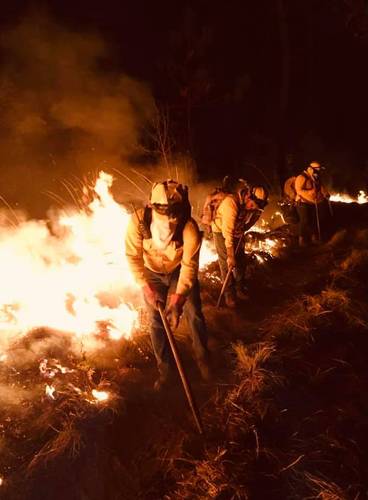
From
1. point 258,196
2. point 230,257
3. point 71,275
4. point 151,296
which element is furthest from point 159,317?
point 71,275

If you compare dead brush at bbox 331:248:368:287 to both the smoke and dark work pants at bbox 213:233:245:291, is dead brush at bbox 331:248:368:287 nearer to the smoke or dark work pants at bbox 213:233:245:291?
dark work pants at bbox 213:233:245:291

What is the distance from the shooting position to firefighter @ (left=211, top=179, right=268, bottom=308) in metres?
5.94

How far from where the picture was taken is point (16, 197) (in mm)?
12508

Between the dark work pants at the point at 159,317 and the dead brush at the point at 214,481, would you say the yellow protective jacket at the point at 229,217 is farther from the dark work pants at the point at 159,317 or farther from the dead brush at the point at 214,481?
the dead brush at the point at 214,481

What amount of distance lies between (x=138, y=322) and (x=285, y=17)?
13.0 m

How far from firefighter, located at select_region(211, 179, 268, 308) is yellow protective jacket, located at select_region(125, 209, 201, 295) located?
171cm

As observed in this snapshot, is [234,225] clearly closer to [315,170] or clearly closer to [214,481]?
[214,481]

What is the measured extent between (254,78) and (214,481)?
16.3 metres

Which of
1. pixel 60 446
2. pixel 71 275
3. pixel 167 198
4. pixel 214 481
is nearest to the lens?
pixel 214 481

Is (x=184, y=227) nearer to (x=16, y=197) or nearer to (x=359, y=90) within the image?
(x=16, y=197)

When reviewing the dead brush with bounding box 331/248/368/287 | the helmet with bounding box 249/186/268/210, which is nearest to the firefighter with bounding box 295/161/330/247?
the dead brush with bounding box 331/248/368/287

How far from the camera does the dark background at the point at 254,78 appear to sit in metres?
13.4

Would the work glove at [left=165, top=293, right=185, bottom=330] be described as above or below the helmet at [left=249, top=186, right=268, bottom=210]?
below

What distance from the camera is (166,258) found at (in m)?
4.32
